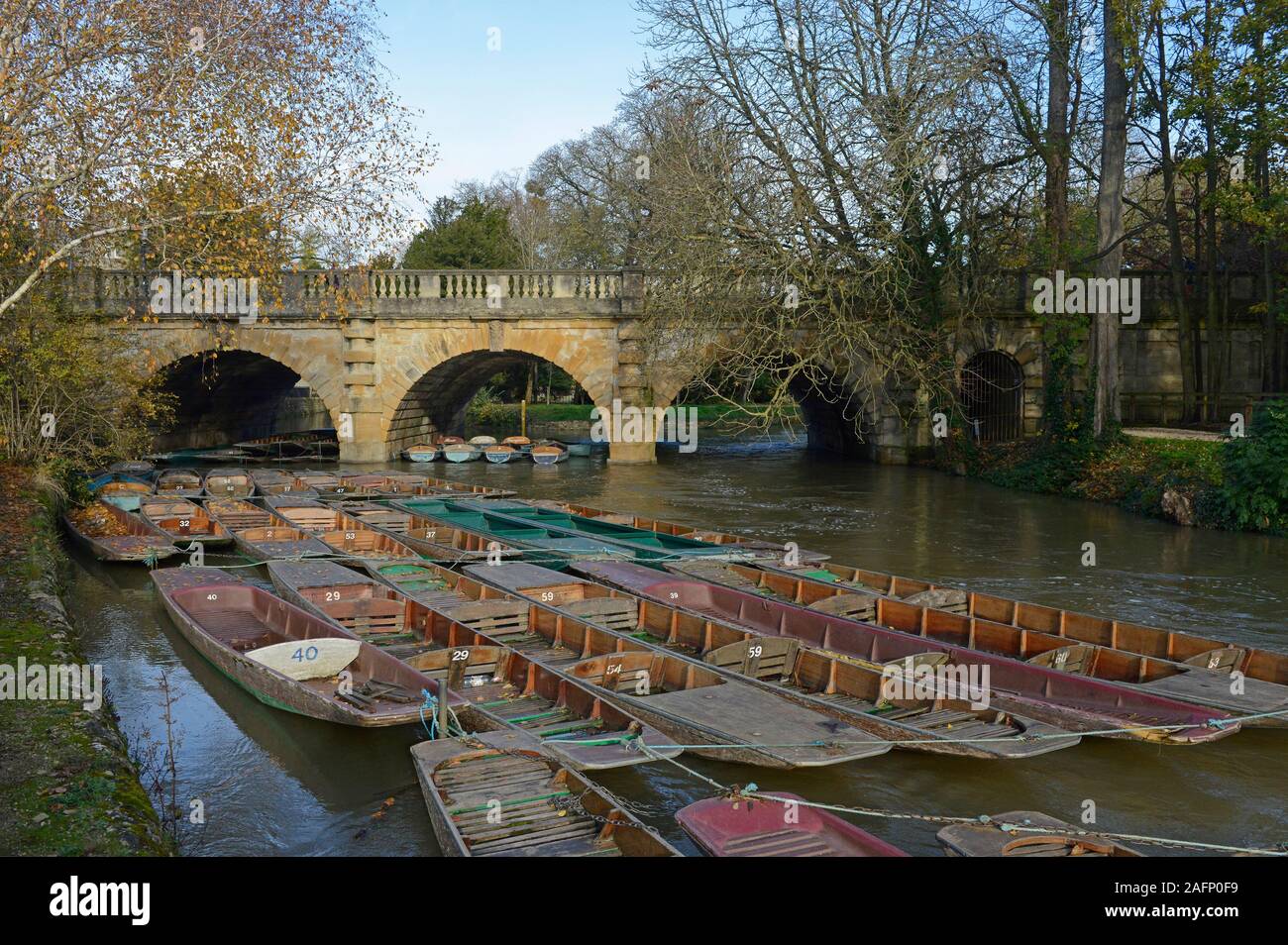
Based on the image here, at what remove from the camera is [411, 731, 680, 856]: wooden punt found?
5426 millimetres

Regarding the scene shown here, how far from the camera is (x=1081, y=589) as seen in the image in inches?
513

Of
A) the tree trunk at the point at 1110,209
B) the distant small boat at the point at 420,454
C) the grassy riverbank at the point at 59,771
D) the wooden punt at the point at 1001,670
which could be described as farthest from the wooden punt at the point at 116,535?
the tree trunk at the point at 1110,209

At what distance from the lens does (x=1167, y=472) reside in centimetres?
1833

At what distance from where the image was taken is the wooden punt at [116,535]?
13680 millimetres

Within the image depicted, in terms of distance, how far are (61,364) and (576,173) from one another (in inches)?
1239

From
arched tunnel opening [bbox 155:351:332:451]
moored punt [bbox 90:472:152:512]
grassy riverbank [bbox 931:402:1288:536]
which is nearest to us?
grassy riverbank [bbox 931:402:1288:536]

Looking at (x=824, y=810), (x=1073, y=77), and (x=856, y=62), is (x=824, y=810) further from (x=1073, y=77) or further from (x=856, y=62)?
(x=1073, y=77)

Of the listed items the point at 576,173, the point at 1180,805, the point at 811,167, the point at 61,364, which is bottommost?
the point at 1180,805

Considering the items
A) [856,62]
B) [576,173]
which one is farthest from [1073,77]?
[576,173]

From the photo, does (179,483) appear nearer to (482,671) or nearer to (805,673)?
(482,671)

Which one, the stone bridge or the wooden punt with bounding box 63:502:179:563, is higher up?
the stone bridge

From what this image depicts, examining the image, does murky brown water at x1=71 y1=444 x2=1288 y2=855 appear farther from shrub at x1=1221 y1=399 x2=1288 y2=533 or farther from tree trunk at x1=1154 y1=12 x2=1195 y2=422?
tree trunk at x1=1154 y1=12 x2=1195 y2=422

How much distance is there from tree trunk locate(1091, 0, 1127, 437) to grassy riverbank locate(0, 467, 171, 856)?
1835cm

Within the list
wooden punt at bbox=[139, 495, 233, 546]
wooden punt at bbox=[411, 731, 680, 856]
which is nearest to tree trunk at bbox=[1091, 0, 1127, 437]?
wooden punt at bbox=[139, 495, 233, 546]
